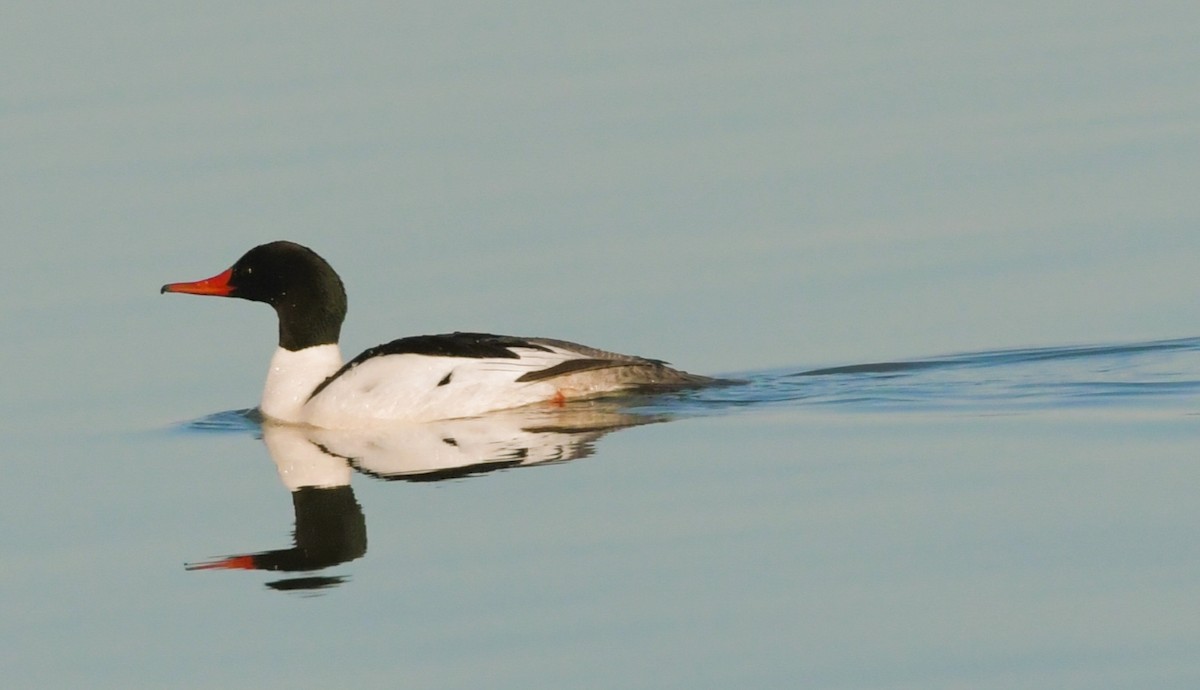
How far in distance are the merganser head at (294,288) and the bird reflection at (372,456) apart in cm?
83

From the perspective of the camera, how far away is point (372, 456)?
1248 centimetres

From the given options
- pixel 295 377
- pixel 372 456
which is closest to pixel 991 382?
pixel 372 456

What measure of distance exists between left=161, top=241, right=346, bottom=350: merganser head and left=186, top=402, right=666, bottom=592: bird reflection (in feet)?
2.71

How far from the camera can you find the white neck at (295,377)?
1402cm

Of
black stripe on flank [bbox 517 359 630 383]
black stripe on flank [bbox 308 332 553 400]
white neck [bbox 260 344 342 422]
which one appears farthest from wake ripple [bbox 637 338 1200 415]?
white neck [bbox 260 344 342 422]

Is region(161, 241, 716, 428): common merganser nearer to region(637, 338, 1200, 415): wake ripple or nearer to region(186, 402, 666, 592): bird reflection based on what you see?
region(186, 402, 666, 592): bird reflection

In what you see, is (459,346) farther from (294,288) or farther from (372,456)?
(294,288)

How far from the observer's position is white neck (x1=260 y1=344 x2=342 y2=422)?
1402 centimetres

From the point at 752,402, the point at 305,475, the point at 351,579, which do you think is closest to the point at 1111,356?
the point at 752,402

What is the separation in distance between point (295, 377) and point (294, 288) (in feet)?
2.24

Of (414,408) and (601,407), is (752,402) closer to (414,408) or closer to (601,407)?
(601,407)

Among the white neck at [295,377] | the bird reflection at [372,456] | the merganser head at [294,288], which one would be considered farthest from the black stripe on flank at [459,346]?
the merganser head at [294,288]

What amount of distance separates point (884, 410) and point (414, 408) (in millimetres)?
3350

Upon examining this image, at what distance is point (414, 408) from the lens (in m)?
13.6
